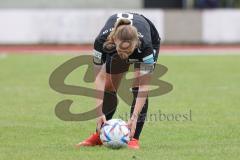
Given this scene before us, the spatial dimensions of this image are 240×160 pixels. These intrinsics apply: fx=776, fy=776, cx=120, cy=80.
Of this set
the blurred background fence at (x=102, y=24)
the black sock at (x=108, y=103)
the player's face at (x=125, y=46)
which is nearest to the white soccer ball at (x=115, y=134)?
the black sock at (x=108, y=103)

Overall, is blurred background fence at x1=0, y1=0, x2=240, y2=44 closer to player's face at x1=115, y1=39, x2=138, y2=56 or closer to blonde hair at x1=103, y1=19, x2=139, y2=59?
blonde hair at x1=103, y1=19, x2=139, y2=59

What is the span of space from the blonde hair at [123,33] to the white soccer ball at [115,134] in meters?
0.84

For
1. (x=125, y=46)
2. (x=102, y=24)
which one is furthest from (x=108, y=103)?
(x=102, y=24)

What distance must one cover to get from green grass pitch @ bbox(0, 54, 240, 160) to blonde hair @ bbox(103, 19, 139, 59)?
3.97 ft

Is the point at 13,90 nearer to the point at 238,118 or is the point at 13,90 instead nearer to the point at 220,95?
the point at 220,95

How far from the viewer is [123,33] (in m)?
8.10

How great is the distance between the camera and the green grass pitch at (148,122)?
848cm

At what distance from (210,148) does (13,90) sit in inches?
307

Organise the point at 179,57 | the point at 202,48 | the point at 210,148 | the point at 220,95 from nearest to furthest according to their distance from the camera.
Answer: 1. the point at 210,148
2. the point at 220,95
3. the point at 179,57
4. the point at 202,48

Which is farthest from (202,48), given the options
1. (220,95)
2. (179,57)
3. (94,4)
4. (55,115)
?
(55,115)

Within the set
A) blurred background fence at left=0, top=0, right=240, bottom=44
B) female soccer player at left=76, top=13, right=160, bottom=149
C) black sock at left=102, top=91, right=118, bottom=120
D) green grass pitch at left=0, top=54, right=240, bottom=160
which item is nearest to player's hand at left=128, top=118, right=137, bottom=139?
Result: female soccer player at left=76, top=13, right=160, bottom=149

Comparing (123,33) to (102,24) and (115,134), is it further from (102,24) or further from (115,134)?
(102,24)

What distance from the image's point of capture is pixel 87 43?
30.3 m

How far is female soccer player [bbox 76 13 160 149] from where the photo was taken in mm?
8180
